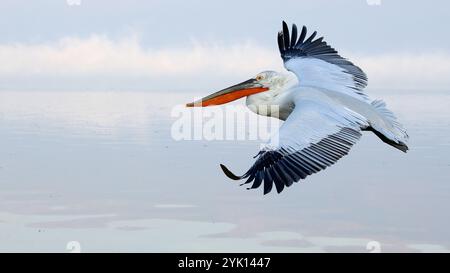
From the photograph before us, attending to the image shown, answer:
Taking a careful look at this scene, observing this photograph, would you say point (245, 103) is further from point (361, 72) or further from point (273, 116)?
point (361, 72)

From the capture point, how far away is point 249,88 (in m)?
8.63

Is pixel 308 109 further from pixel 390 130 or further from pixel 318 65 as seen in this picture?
pixel 318 65

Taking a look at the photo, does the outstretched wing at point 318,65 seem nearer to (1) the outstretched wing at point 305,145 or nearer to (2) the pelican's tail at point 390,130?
(2) the pelican's tail at point 390,130

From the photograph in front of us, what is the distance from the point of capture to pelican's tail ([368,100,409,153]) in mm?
7785

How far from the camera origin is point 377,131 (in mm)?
7781

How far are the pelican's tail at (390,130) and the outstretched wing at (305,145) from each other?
0.29m

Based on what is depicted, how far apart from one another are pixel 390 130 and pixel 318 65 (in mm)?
1353

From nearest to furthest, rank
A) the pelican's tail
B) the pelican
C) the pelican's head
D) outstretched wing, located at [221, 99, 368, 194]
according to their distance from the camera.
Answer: outstretched wing, located at [221, 99, 368, 194]
the pelican
the pelican's tail
the pelican's head

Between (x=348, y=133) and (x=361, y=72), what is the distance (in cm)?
168

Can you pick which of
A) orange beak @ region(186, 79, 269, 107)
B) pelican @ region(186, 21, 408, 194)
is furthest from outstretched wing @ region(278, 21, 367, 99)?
orange beak @ region(186, 79, 269, 107)

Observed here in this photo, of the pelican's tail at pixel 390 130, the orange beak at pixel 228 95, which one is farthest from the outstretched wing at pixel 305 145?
the orange beak at pixel 228 95

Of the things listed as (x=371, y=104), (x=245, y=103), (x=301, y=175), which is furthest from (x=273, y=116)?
(x=301, y=175)

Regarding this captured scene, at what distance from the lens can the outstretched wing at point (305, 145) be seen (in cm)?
673

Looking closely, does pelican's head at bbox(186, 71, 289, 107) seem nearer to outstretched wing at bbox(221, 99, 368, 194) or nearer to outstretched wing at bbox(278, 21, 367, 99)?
outstretched wing at bbox(278, 21, 367, 99)
